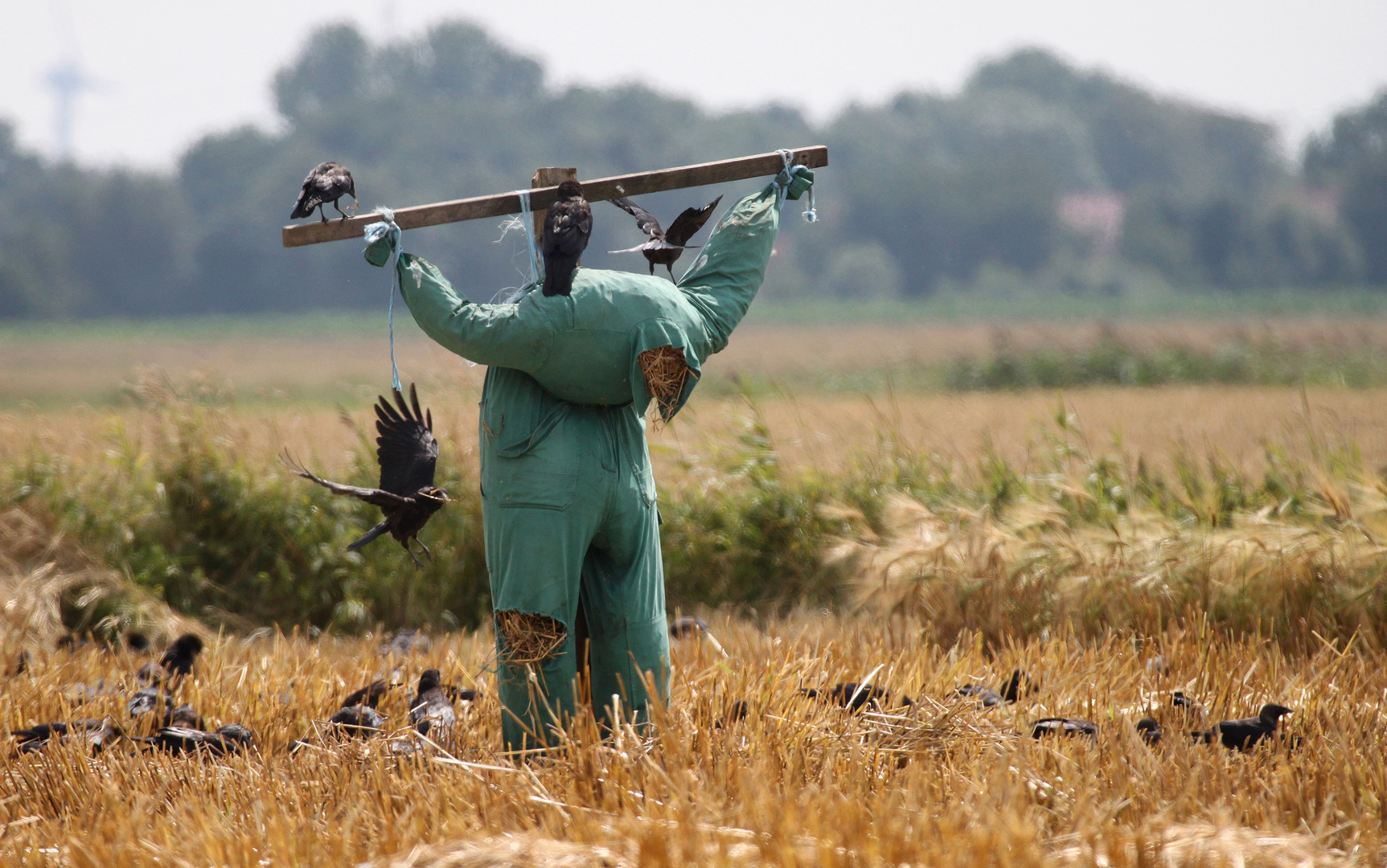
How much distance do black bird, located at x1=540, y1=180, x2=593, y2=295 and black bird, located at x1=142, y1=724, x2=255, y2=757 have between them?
6.08 feet

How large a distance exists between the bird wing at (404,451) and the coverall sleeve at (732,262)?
0.94m

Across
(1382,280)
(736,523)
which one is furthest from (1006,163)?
(736,523)

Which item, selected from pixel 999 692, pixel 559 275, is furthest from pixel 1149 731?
pixel 559 275

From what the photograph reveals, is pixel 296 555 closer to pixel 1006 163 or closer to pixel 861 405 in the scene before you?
pixel 861 405

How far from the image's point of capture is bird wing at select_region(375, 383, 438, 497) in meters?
3.37

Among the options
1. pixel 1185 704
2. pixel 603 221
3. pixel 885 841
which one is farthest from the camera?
pixel 603 221

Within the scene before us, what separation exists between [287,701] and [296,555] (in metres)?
2.98

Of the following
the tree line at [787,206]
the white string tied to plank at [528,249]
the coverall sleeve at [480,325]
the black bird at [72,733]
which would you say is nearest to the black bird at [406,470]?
the coverall sleeve at [480,325]

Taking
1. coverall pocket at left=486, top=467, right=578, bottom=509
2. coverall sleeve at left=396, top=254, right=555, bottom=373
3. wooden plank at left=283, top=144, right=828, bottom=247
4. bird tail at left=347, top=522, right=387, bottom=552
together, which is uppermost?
wooden plank at left=283, top=144, right=828, bottom=247

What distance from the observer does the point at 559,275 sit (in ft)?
10.3

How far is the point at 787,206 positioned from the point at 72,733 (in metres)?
49.5

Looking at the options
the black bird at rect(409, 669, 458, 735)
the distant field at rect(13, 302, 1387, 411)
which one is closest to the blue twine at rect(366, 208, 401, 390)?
the black bird at rect(409, 669, 458, 735)

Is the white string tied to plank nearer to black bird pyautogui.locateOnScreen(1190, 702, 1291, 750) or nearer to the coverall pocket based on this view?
the coverall pocket

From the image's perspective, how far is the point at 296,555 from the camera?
6891 millimetres
